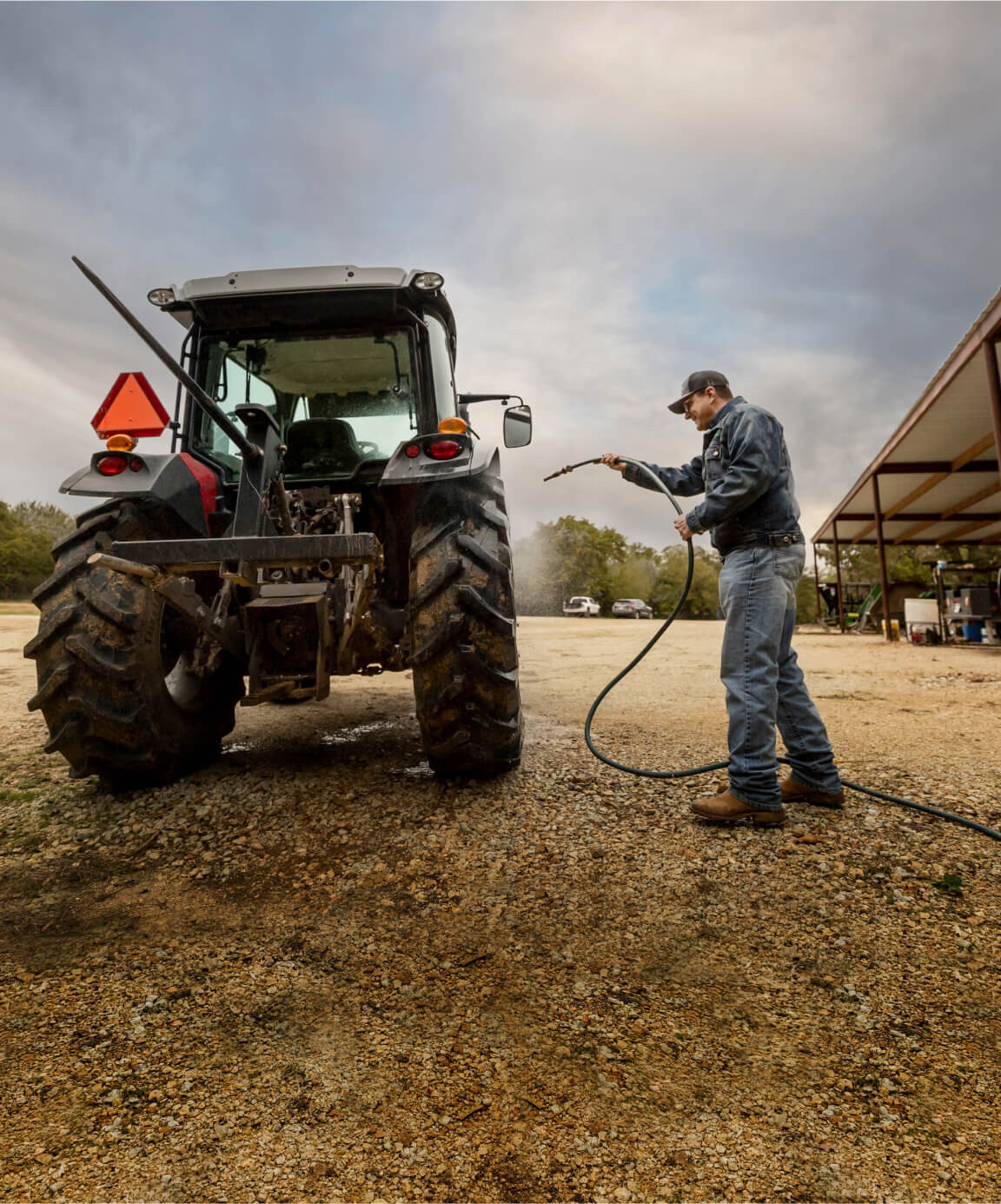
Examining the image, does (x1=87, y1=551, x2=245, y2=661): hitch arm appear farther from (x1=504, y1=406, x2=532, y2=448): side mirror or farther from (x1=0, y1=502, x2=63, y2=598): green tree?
(x1=0, y1=502, x2=63, y2=598): green tree

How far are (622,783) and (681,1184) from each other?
2051mm

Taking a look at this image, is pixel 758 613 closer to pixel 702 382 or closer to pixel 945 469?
pixel 702 382

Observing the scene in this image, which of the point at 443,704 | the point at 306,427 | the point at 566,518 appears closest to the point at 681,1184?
the point at 443,704

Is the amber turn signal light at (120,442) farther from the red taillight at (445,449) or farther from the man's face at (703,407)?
the man's face at (703,407)

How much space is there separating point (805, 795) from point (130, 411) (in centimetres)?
333

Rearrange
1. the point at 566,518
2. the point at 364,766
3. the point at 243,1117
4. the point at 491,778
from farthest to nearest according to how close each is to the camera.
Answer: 1. the point at 566,518
2. the point at 364,766
3. the point at 491,778
4. the point at 243,1117

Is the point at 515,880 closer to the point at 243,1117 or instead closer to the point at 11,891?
the point at 243,1117

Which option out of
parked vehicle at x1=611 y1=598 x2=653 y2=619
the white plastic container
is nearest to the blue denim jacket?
the white plastic container

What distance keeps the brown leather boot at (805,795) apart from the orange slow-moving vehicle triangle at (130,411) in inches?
121

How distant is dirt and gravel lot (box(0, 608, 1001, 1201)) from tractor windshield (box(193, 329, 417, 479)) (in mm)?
1650

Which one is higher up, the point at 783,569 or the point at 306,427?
the point at 306,427

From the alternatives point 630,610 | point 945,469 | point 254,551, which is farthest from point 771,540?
point 630,610

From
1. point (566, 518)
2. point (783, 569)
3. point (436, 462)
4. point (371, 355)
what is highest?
point (566, 518)

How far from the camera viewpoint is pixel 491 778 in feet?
10.1
